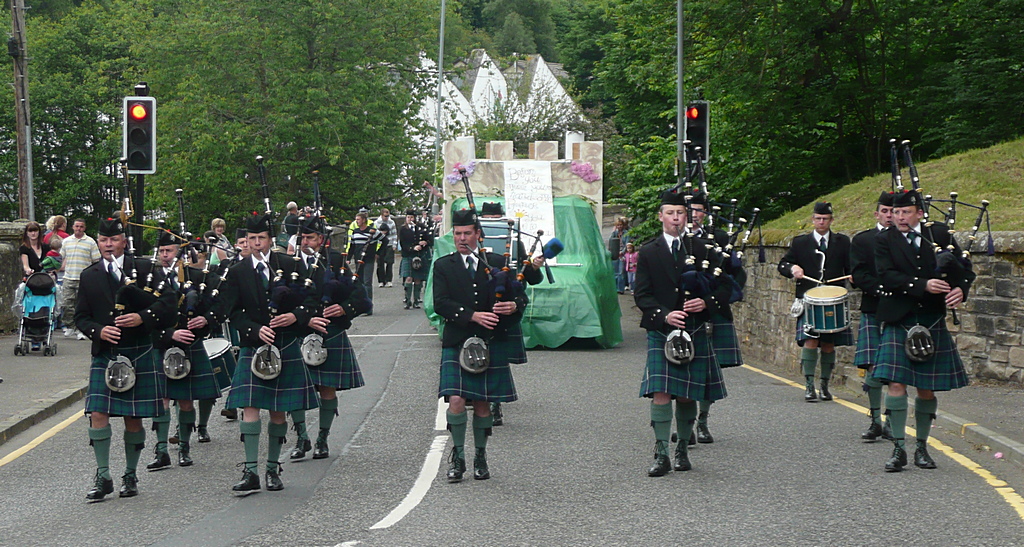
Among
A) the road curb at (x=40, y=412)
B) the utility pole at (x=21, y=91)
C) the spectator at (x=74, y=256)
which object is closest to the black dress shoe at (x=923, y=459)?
the road curb at (x=40, y=412)

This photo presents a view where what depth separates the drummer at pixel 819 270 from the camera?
1103 centimetres

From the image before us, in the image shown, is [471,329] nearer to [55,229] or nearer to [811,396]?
[811,396]

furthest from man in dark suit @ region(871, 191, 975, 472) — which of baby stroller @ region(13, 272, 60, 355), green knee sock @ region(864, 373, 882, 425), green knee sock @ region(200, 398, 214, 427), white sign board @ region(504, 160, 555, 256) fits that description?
baby stroller @ region(13, 272, 60, 355)

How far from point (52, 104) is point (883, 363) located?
142ft

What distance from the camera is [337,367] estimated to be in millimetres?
9031

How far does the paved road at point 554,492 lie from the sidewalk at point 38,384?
18.5 inches

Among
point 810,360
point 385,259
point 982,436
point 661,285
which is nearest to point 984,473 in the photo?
point 982,436

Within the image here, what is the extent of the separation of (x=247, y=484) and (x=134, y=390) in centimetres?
106

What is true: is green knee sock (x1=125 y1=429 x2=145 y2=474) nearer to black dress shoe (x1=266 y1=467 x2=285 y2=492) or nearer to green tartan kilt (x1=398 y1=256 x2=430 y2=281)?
black dress shoe (x1=266 y1=467 x2=285 y2=492)

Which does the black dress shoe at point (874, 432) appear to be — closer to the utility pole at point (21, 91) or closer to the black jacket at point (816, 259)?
the black jacket at point (816, 259)

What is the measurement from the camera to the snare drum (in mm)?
10750

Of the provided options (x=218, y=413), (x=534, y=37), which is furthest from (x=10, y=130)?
(x=534, y=37)

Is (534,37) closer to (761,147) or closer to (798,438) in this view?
(761,147)

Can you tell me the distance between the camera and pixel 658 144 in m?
25.6
